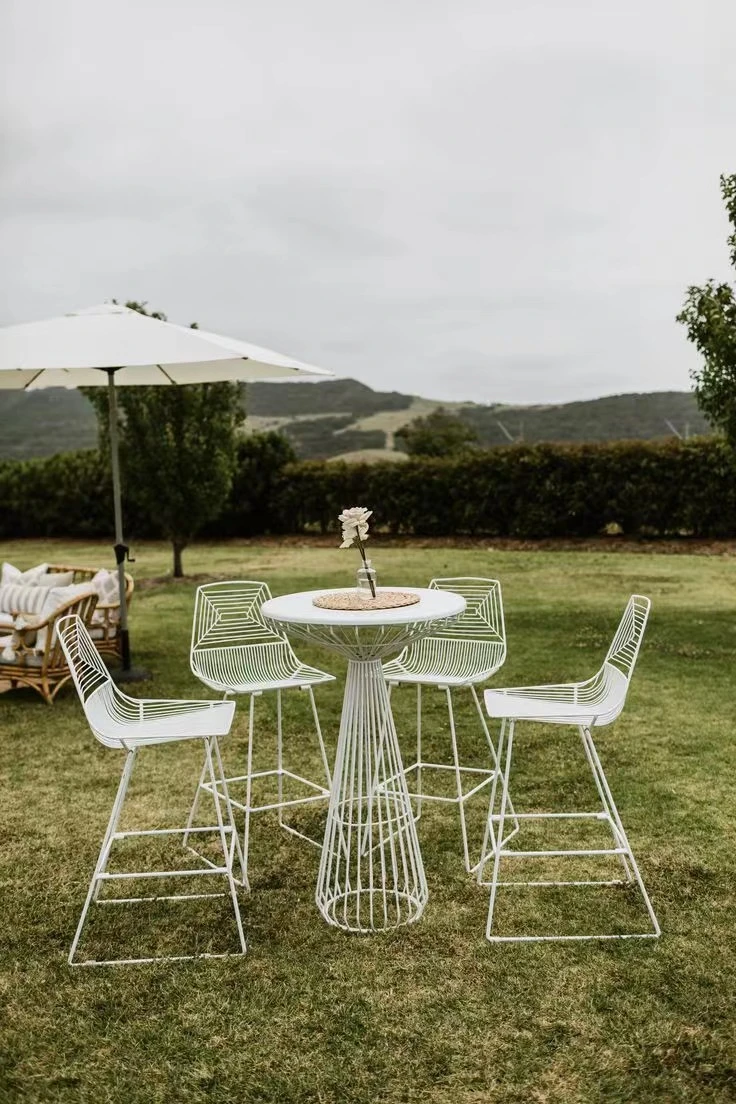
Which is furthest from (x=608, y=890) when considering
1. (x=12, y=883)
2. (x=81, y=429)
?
(x=81, y=429)

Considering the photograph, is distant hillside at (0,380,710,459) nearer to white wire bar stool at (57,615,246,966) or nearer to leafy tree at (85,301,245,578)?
leafy tree at (85,301,245,578)

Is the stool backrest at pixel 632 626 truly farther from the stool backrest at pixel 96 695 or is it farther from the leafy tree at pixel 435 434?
the leafy tree at pixel 435 434

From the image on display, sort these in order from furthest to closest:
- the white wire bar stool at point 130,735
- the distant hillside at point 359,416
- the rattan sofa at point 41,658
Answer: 1. the distant hillside at point 359,416
2. the rattan sofa at point 41,658
3. the white wire bar stool at point 130,735

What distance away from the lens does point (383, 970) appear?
307 cm

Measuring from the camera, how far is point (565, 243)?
16.0m

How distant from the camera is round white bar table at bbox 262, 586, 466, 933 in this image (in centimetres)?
336

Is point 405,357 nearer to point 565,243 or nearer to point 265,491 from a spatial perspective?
point 265,491

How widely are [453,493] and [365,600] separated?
14083mm

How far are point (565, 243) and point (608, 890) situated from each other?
14335 millimetres

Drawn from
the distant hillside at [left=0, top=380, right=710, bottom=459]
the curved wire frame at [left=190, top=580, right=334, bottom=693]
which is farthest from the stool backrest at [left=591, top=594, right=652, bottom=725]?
the distant hillside at [left=0, top=380, right=710, bottom=459]

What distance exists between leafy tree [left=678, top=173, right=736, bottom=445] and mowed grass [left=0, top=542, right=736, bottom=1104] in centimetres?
365

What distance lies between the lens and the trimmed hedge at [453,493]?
1602 cm

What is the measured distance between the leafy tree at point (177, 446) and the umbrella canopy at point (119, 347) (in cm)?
605

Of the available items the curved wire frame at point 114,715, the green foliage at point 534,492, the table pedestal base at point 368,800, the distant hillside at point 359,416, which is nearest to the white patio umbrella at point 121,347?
the curved wire frame at point 114,715
